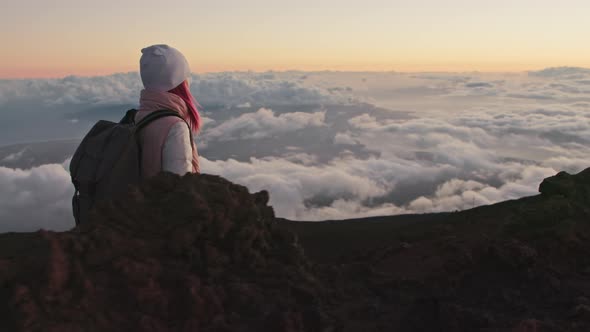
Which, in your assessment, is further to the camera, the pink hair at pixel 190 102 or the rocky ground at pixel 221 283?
the pink hair at pixel 190 102

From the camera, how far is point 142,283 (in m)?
2.90

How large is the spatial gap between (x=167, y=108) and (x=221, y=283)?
200 centimetres

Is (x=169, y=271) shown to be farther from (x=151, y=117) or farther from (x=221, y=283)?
(x=151, y=117)

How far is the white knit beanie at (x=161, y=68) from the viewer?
461cm

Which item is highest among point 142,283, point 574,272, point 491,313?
point 142,283

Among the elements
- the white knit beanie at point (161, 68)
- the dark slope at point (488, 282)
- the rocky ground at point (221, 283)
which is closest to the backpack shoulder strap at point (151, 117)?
the white knit beanie at point (161, 68)

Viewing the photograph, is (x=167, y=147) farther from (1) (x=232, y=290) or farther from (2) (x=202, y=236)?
(1) (x=232, y=290)

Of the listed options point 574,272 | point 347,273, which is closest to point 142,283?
point 347,273

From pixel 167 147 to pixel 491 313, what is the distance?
283 centimetres

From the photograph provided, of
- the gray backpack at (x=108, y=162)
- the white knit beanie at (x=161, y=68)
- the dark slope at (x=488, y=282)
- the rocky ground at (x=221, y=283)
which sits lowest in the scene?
the dark slope at (x=488, y=282)

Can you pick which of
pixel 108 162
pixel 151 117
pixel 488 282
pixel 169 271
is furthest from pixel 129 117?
pixel 488 282

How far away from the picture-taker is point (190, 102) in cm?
488

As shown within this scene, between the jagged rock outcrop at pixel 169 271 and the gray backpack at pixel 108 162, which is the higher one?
the gray backpack at pixel 108 162

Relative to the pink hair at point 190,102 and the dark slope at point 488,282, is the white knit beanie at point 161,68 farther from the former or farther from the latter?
the dark slope at point 488,282
